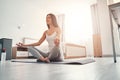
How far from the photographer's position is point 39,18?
17.6 ft

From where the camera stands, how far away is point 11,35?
410 cm

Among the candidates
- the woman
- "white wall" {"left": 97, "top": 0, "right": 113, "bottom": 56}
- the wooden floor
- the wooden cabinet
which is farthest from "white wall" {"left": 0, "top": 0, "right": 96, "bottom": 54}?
the wooden floor

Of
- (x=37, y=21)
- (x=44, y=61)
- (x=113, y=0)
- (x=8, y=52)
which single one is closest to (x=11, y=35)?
(x=8, y=52)

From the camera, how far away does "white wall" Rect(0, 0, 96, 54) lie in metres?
A: 4.10

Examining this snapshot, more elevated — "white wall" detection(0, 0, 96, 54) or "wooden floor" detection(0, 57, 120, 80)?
"white wall" detection(0, 0, 96, 54)

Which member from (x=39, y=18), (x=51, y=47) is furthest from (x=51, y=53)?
(x=39, y=18)

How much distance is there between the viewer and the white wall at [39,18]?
4.10 metres

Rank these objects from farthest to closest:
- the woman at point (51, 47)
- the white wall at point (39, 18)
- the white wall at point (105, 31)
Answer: the white wall at point (39, 18) → the white wall at point (105, 31) → the woman at point (51, 47)

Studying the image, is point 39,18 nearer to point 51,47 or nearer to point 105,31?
point 105,31

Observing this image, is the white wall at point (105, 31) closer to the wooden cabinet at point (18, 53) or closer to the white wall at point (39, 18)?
the white wall at point (39, 18)

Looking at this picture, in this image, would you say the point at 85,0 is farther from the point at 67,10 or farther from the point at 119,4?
the point at 119,4

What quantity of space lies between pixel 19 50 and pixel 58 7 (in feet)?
8.66

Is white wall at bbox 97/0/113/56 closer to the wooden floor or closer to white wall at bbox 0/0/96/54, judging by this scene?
white wall at bbox 0/0/96/54

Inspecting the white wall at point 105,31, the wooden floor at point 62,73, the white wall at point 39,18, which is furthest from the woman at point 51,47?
the white wall at point 39,18
